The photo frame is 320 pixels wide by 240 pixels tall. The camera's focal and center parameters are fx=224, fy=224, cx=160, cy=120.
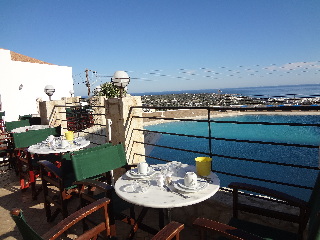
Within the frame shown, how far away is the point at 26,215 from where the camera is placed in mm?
3277

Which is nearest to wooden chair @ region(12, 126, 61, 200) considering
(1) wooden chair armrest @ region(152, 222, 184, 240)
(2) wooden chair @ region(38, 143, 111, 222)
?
(2) wooden chair @ region(38, 143, 111, 222)

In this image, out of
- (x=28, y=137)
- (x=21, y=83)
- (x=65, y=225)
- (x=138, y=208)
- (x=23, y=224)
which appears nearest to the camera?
(x=23, y=224)

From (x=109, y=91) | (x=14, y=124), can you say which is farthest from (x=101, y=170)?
(x=109, y=91)

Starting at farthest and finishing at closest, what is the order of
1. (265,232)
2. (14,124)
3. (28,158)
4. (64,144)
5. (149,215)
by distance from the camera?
(14,124)
(28,158)
(64,144)
(149,215)
(265,232)

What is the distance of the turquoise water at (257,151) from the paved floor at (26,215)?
708cm

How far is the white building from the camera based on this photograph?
1368cm

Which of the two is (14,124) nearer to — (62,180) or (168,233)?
(62,180)

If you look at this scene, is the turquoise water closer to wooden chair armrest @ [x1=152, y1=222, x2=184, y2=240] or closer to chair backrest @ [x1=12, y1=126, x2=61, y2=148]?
chair backrest @ [x1=12, y1=126, x2=61, y2=148]

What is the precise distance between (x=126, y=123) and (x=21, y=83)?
14.7 metres

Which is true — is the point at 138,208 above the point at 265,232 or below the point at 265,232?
below

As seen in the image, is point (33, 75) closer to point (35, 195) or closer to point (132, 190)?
point (35, 195)

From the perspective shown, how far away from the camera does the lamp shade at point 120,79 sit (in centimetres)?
376

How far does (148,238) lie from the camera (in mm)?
2656

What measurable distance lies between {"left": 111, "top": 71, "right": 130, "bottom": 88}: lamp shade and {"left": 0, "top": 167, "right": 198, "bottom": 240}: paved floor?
1.98 meters
